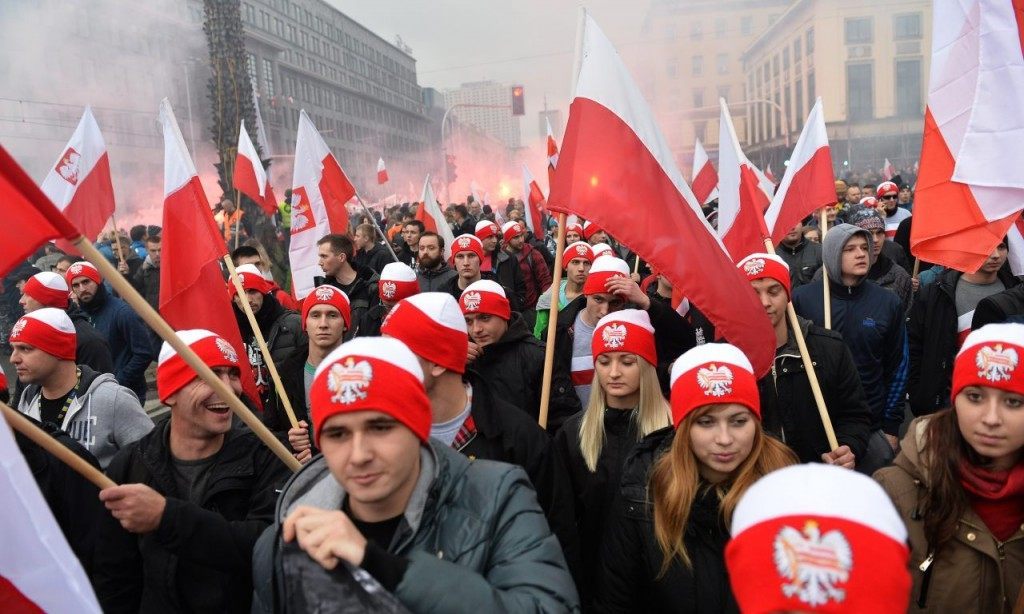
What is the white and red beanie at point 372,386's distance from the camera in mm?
2141

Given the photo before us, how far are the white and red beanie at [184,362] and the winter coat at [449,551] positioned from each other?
1.06 metres

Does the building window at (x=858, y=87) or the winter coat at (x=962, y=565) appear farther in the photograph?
the building window at (x=858, y=87)

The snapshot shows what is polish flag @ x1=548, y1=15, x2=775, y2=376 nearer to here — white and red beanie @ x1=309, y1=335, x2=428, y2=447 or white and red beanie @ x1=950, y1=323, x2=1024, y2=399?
white and red beanie @ x1=950, y1=323, x2=1024, y2=399

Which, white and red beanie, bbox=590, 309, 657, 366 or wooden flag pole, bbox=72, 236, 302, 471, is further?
white and red beanie, bbox=590, 309, 657, 366

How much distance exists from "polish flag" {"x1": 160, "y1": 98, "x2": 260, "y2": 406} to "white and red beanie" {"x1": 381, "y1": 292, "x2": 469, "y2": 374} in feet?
5.09

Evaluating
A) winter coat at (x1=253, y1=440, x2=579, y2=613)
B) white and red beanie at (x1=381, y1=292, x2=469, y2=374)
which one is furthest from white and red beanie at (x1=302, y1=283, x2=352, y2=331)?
winter coat at (x1=253, y1=440, x2=579, y2=613)

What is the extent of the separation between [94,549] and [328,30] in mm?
81456

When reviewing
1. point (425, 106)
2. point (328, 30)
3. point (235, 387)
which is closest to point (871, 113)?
point (328, 30)

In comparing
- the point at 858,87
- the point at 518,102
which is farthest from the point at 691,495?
the point at 858,87

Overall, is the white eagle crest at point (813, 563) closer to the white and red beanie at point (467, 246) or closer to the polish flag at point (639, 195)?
the polish flag at point (639, 195)

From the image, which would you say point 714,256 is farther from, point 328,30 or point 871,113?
point 328,30

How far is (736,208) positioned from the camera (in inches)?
206

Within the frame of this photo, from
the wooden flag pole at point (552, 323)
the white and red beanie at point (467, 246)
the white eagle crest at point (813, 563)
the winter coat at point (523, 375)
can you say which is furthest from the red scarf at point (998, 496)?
the white and red beanie at point (467, 246)

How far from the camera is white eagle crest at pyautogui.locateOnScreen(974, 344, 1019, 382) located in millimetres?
2764
